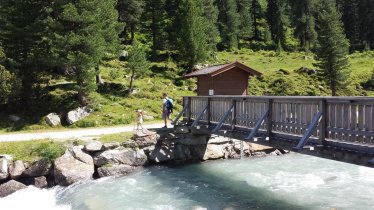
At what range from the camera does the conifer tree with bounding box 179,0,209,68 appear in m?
46.2

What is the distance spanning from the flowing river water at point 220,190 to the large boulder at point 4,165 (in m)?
1.63

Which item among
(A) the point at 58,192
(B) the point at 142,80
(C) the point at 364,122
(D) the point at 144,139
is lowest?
(A) the point at 58,192

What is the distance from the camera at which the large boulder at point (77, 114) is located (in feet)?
96.0

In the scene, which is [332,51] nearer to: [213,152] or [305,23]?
[213,152]

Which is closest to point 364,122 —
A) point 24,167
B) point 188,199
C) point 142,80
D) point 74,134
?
point 188,199

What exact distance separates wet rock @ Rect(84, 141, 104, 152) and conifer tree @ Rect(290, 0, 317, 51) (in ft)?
215

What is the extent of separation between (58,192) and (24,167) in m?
2.91

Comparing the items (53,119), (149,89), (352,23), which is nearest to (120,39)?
(149,89)

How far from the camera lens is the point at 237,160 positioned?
79.9 ft

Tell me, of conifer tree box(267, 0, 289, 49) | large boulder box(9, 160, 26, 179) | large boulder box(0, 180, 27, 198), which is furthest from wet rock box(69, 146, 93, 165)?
conifer tree box(267, 0, 289, 49)

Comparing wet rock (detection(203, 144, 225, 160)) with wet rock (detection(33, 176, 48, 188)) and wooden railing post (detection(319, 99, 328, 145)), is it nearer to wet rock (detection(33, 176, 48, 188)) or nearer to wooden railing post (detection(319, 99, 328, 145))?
wet rock (detection(33, 176, 48, 188))

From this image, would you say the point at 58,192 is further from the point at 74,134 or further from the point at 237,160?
the point at 237,160

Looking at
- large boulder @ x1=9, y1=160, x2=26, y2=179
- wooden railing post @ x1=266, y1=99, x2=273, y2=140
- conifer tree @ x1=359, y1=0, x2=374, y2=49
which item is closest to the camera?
wooden railing post @ x1=266, y1=99, x2=273, y2=140

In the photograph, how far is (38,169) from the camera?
19672mm
